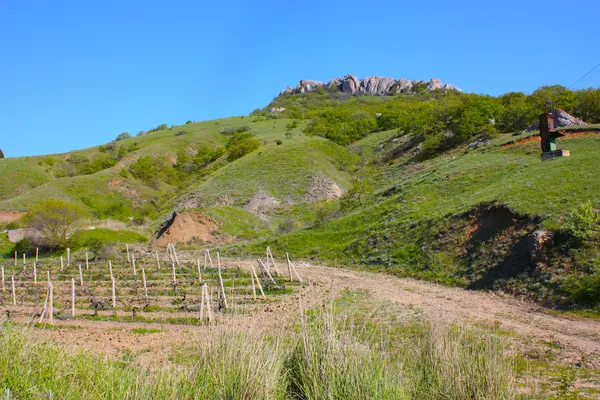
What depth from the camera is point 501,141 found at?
138 ft

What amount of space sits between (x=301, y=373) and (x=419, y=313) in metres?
9.07

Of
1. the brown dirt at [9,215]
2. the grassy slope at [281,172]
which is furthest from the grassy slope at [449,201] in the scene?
the brown dirt at [9,215]

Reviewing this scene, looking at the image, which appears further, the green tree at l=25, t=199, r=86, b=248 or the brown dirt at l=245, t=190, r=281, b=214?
the brown dirt at l=245, t=190, r=281, b=214

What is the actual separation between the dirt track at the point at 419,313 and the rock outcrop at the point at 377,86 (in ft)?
489

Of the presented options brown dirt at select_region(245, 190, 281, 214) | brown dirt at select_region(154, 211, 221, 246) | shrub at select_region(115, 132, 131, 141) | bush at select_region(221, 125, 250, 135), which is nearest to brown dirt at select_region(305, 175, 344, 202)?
brown dirt at select_region(245, 190, 281, 214)

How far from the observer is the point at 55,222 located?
41.8 metres

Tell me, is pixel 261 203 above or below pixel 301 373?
above

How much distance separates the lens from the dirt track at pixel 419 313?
399 inches

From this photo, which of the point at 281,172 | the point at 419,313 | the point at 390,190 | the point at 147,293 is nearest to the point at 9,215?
the point at 281,172

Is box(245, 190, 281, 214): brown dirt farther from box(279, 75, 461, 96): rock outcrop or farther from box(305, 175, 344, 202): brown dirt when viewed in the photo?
box(279, 75, 461, 96): rock outcrop

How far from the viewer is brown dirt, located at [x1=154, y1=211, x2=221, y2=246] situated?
4091 centimetres

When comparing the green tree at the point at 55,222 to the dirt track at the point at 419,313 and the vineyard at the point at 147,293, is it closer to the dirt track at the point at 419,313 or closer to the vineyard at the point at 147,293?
the vineyard at the point at 147,293

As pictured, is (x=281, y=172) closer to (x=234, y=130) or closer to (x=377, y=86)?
(x=234, y=130)

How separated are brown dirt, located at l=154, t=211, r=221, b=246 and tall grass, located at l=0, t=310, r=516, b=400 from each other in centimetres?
3494
